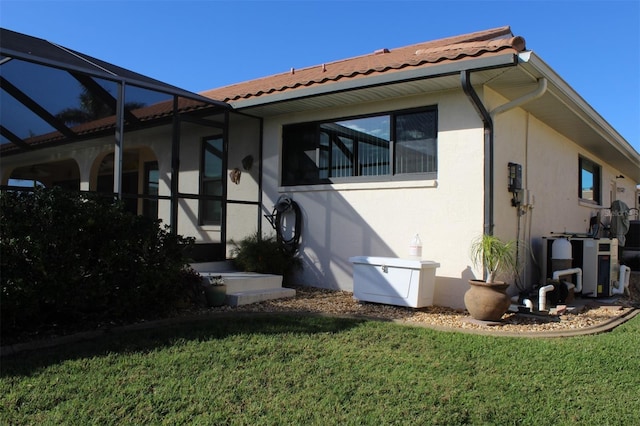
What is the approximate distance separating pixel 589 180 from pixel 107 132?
11.6 metres

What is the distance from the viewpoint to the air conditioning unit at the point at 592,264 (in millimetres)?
7762

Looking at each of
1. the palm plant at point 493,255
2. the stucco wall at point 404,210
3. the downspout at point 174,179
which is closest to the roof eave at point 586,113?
the stucco wall at point 404,210

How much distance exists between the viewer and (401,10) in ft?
31.6

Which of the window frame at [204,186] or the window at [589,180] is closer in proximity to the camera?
the window frame at [204,186]

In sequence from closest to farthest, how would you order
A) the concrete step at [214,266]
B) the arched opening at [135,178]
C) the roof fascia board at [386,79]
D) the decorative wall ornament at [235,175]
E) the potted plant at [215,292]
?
the roof fascia board at [386,79]
the potted plant at [215,292]
the arched opening at [135,178]
the concrete step at [214,266]
the decorative wall ornament at [235,175]

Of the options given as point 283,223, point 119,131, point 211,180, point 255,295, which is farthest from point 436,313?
point 119,131

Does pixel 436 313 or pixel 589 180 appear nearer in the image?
pixel 436 313

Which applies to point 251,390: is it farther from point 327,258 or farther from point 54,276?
point 327,258

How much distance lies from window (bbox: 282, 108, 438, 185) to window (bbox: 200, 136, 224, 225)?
1219mm

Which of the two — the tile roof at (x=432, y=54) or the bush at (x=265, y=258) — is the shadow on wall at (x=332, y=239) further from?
the tile roof at (x=432, y=54)

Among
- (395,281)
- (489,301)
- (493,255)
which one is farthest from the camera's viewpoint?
(395,281)

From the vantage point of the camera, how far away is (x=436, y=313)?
251 inches

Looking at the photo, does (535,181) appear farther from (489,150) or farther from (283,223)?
(283,223)

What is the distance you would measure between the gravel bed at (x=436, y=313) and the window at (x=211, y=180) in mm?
2291
